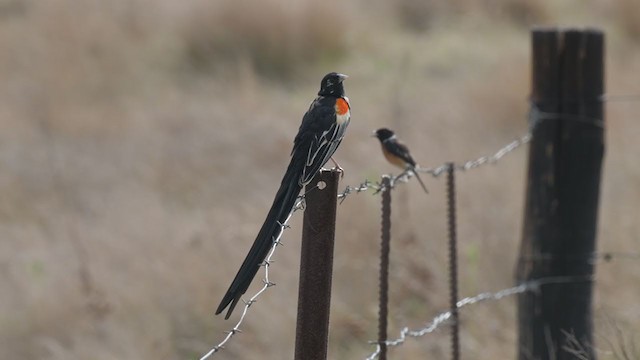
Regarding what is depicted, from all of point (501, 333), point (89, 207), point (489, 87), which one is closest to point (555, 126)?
point (501, 333)

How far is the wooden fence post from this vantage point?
173 inches

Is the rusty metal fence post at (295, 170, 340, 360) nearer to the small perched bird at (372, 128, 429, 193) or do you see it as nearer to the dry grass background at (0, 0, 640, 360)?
the dry grass background at (0, 0, 640, 360)

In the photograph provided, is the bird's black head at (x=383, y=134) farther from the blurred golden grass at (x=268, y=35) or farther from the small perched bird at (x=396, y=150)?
the blurred golden grass at (x=268, y=35)

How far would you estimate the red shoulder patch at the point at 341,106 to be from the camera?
11.0 feet

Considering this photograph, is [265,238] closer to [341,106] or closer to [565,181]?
[341,106]

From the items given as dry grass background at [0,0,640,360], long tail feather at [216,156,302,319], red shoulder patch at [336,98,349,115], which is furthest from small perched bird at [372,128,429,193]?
long tail feather at [216,156,302,319]

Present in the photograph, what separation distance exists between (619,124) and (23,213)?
425 cm

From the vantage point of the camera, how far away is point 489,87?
10.1m

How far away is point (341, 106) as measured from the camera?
134 inches

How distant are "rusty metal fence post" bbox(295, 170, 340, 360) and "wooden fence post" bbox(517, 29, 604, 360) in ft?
6.83

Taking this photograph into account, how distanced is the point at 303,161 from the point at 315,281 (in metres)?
0.54

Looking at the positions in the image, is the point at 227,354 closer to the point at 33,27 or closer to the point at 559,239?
the point at 559,239

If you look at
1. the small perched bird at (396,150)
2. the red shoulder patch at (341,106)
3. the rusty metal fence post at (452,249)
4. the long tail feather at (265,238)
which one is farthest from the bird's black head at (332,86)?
the small perched bird at (396,150)

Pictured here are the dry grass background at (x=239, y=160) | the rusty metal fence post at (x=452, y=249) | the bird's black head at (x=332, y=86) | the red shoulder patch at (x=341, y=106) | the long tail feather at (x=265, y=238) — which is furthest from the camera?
the dry grass background at (x=239, y=160)
